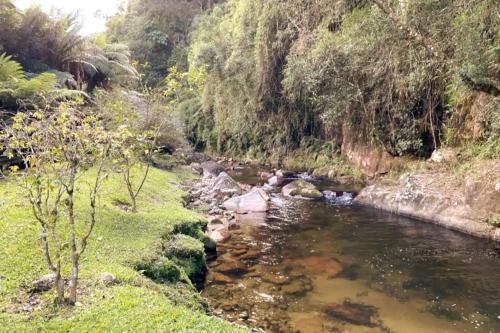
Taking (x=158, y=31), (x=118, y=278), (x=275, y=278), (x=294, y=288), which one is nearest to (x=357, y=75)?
(x=275, y=278)

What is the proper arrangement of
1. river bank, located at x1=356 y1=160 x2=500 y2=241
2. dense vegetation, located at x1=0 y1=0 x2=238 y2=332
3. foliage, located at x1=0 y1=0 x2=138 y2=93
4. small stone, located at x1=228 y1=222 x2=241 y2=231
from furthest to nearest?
1. foliage, located at x1=0 y1=0 x2=138 y2=93
2. small stone, located at x1=228 y1=222 x2=241 y2=231
3. river bank, located at x1=356 y1=160 x2=500 y2=241
4. dense vegetation, located at x1=0 y1=0 x2=238 y2=332

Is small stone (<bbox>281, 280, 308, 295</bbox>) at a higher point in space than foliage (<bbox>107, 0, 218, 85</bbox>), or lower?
lower

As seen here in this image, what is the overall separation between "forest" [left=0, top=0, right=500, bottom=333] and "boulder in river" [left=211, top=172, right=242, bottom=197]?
0.30 feet

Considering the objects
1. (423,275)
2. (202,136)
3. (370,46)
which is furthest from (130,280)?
(202,136)

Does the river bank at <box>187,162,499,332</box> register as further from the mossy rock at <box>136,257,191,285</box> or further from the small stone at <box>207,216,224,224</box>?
the mossy rock at <box>136,257,191,285</box>

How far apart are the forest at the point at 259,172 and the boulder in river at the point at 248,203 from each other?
0.26ft

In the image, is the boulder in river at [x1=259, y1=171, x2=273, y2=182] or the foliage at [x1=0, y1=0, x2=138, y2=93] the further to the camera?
the boulder in river at [x1=259, y1=171, x2=273, y2=182]

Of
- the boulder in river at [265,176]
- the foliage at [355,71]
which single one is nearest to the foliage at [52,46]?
the foliage at [355,71]

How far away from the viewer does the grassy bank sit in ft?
17.3

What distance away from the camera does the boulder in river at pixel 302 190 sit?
1766 cm

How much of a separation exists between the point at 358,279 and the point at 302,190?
29.9 feet

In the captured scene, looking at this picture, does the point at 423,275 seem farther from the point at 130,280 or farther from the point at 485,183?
the point at 130,280

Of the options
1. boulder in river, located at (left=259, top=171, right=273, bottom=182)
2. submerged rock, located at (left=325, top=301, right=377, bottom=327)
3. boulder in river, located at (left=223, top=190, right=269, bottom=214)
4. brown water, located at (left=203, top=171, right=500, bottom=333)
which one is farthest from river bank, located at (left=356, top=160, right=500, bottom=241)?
boulder in river, located at (left=259, top=171, right=273, bottom=182)

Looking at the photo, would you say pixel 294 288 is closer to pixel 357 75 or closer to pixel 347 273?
pixel 347 273
